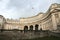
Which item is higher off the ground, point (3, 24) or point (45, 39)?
point (3, 24)

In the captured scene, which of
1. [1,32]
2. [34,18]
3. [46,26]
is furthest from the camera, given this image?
[34,18]

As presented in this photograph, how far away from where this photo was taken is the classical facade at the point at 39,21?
46656 millimetres

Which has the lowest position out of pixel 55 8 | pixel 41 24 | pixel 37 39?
pixel 37 39

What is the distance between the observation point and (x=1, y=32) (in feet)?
103

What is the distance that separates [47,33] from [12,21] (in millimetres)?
32134

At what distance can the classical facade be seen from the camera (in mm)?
46656

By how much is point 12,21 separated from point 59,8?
24.6 m

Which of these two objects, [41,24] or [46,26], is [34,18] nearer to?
[41,24]

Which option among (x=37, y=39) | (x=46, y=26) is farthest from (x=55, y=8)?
(x=37, y=39)

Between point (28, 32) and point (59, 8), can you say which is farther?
point (59, 8)

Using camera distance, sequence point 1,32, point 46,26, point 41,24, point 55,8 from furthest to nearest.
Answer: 1. point 41,24
2. point 46,26
3. point 55,8
4. point 1,32

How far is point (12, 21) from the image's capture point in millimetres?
62188

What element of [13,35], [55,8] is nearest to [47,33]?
[13,35]

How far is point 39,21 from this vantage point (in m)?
57.7
